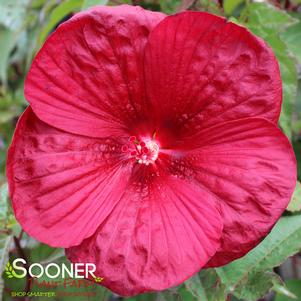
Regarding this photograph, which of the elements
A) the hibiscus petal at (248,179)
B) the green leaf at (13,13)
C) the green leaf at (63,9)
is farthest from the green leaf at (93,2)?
the green leaf at (13,13)

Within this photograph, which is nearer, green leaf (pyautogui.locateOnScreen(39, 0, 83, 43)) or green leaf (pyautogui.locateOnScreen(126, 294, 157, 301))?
green leaf (pyautogui.locateOnScreen(126, 294, 157, 301))

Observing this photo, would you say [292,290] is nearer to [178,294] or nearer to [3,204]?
[178,294]

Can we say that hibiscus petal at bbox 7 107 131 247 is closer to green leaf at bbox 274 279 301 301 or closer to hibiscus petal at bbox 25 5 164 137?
hibiscus petal at bbox 25 5 164 137

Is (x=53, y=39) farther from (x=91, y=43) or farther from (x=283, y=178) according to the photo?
(x=283, y=178)

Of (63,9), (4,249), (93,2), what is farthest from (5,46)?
(4,249)

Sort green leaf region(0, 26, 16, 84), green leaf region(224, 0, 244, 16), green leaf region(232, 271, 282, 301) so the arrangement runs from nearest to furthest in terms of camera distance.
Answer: green leaf region(232, 271, 282, 301)
green leaf region(224, 0, 244, 16)
green leaf region(0, 26, 16, 84)

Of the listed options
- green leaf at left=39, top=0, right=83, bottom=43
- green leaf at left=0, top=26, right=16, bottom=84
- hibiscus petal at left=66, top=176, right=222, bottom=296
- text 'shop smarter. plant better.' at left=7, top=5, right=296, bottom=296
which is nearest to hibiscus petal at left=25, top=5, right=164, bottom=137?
text 'shop smarter. plant better.' at left=7, top=5, right=296, bottom=296
